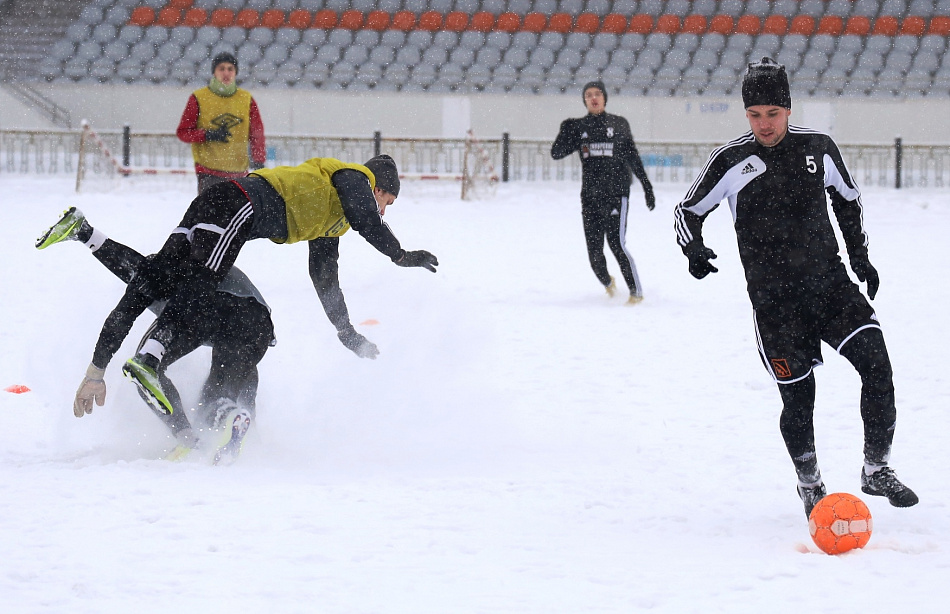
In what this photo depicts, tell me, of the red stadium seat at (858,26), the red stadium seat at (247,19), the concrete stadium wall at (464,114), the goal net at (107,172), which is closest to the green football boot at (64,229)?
the goal net at (107,172)

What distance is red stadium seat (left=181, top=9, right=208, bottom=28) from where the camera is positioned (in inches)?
840

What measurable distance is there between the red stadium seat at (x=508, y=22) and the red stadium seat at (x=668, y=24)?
9.24ft

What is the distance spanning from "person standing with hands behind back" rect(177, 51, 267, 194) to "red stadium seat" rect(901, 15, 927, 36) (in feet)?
54.6

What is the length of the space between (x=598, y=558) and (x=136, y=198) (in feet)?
42.0

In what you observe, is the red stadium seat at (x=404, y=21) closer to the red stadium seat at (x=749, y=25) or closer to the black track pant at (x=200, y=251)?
the red stadium seat at (x=749, y=25)

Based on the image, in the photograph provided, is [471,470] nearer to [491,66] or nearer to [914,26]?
[491,66]

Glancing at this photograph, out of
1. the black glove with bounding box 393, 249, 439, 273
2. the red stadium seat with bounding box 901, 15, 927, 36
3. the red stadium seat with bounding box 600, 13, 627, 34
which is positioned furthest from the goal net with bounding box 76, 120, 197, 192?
the red stadium seat with bounding box 901, 15, 927, 36

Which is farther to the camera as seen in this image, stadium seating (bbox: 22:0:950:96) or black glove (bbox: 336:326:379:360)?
stadium seating (bbox: 22:0:950:96)

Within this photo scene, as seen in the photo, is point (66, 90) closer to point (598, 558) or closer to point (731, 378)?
point (731, 378)

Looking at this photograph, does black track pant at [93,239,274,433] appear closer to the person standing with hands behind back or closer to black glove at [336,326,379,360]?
black glove at [336,326,379,360]

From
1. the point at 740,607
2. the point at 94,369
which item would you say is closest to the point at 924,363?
the point at 740,607

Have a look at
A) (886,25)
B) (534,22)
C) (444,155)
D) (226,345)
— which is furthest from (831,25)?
(226,345)

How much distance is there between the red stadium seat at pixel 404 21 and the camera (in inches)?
840

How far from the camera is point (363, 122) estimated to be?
1972 centimetres
